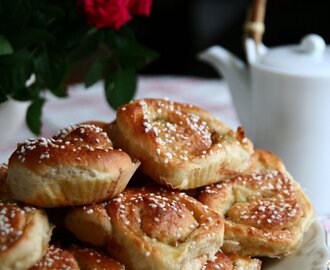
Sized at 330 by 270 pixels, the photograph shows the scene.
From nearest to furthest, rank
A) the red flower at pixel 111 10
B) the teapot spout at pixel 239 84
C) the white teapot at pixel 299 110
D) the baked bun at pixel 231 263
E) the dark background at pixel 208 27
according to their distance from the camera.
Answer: the baked bun at pixel 231 263 → the red flower at pixel 111 10 → the white teapot at pixel 299 110 → the teapot spout at pixel 239 84 → the dark background at pixel 208 27

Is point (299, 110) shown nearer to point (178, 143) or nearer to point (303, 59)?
point (303, 59)

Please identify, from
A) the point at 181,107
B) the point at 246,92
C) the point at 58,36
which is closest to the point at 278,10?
the point at 246,92

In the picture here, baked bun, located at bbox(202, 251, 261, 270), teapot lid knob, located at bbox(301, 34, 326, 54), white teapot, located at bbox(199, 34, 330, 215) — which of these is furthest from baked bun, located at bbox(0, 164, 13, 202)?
teapot lid knob, located at bbox(301, 34, 326, 54)

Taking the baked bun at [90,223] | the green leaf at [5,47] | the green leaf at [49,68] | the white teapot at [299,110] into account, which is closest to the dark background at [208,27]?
the white teapot at [299,110]

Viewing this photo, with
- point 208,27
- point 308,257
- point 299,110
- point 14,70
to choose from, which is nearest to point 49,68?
point 14,70

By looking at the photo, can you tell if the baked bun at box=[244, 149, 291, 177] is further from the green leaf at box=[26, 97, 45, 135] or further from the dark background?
the dark background

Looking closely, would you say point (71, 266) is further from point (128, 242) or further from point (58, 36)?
point (58, 36)

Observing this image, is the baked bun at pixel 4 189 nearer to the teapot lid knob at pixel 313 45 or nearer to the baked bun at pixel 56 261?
the baked bun at pixel 56 261
